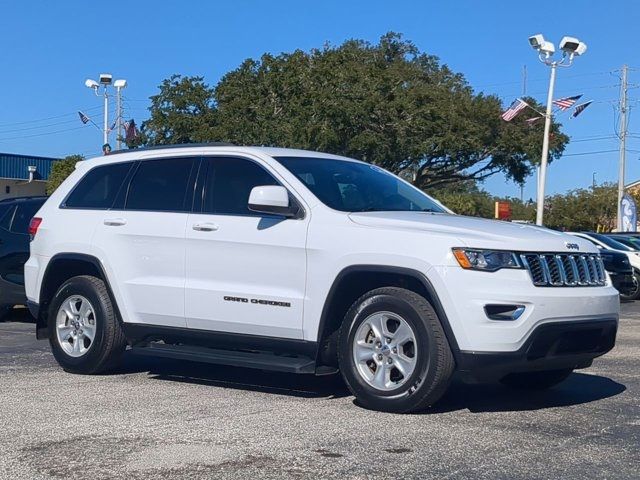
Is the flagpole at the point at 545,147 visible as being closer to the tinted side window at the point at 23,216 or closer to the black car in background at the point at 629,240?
the black car in background at the point at 629,240

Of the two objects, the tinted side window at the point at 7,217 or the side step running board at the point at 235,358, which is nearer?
the side step running board at the point at 235,358

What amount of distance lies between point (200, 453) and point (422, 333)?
1745mm

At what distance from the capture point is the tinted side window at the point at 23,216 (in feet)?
42.0

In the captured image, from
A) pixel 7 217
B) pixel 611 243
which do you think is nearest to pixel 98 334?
pixel 7 217

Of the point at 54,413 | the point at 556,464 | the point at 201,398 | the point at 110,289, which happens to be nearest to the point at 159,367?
the point at 110,289

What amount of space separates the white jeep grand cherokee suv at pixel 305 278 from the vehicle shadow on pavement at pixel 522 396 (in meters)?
0.17

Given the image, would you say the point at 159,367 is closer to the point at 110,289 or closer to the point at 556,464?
the point at 110,289

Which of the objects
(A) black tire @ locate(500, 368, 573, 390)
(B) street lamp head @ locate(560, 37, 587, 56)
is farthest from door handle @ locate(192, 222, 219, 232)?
(B) street lamp head @ locate(560, 37, 587, 56)

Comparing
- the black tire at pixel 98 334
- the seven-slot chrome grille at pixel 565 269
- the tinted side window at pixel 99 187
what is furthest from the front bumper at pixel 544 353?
the tinted side window at pixel 99 187

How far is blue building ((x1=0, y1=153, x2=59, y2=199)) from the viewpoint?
53.1 meters

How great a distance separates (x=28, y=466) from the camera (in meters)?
5.17

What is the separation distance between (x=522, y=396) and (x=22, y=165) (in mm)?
50706

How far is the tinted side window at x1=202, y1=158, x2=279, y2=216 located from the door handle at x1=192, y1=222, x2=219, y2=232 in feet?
0.49

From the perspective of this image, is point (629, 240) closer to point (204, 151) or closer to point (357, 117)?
point (204, 151)
